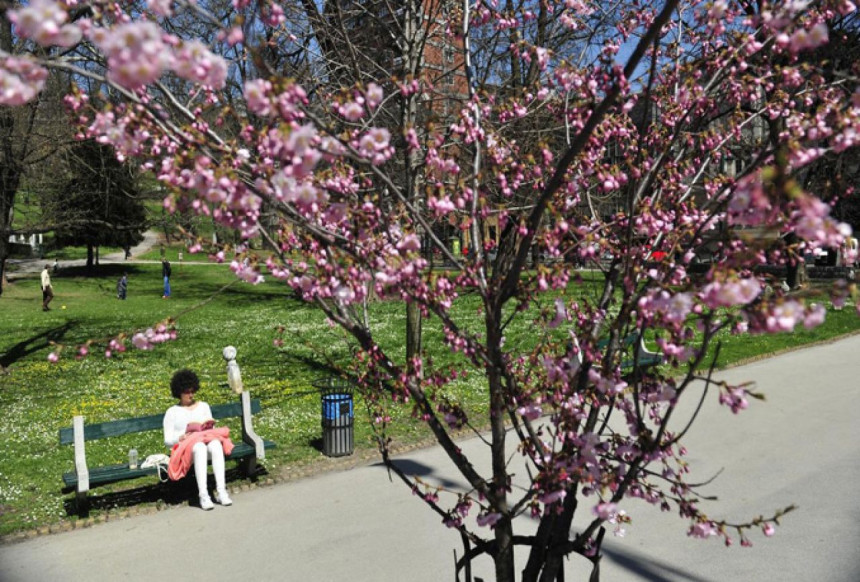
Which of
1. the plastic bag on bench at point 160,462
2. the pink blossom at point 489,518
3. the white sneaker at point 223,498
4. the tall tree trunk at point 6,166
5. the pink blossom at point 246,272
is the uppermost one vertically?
the tall tree trunk at point 6,166

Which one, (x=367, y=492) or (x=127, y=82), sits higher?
(x=127, y=82)

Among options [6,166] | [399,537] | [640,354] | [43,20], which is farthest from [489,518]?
[6,166]

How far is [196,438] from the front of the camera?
23.0ft

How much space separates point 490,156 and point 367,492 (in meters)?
4.23

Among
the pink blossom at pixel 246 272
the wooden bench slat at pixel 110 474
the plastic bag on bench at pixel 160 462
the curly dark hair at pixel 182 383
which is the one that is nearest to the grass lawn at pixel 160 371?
the pink blossom at pixel 246 272

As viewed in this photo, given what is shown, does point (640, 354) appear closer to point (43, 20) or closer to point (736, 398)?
point (736, 398)

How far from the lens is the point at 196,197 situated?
2580 millimetres

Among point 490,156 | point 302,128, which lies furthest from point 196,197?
point 490,156

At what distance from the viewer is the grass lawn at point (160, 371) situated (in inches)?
326

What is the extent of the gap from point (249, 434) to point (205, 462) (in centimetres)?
88

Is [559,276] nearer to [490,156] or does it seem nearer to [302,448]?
[490,156]

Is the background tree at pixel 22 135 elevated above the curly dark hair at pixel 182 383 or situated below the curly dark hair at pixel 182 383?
above

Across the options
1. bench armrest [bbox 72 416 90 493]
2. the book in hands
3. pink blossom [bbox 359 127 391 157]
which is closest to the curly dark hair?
the book in hands

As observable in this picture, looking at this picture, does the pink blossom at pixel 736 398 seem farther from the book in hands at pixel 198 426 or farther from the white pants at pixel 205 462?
the book in hands at pixel 198 426
